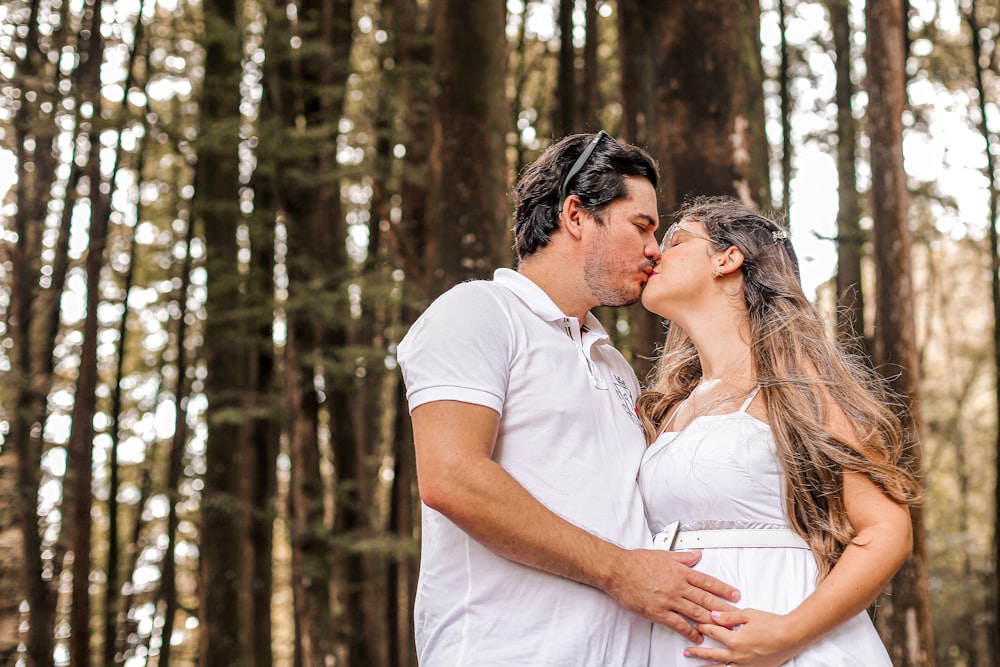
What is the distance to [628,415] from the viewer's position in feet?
10.3

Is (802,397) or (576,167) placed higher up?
(576,167)

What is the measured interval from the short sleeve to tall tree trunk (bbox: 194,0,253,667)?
7.60 metres

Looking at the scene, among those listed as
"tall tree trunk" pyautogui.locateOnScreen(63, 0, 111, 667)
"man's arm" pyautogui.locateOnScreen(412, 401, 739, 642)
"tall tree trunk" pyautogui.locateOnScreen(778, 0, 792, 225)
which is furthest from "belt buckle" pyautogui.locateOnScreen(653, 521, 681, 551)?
"tall tree trunk" pyautogui.locateOnScreen(778, 0, 792, 225)

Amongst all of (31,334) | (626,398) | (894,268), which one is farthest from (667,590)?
(31,334)

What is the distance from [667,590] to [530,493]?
440 mm

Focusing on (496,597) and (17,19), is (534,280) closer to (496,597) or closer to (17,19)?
(496,597)

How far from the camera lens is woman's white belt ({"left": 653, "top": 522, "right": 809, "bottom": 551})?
2951mm

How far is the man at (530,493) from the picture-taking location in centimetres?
255

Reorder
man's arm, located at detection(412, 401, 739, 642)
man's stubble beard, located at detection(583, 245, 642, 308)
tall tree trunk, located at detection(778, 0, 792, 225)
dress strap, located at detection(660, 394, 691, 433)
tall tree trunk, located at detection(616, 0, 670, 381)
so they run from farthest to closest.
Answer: tall tree trunk, located at detection(778, 0, 792, 225), tall tree trunk, located at detection(616, 0, 670, 381), dress strap, located at detection(660, 394, 691, 433), man's stubble beard, located at detection(583, 245, 642, 308), man's arm, located at detection(412, 401, 739, 642)

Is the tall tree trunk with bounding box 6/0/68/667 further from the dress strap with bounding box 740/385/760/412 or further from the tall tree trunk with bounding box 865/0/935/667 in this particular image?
the tall tree trunk with bounding box 865/0/935/667

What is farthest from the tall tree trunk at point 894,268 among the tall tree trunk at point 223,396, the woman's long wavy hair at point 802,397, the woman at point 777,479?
the tall tree trunk at point 223,396

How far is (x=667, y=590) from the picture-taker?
8.76 ft

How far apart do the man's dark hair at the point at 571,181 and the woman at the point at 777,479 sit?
1.36 feet

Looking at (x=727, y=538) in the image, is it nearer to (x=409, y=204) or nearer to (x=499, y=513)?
(x=499, y=513)
